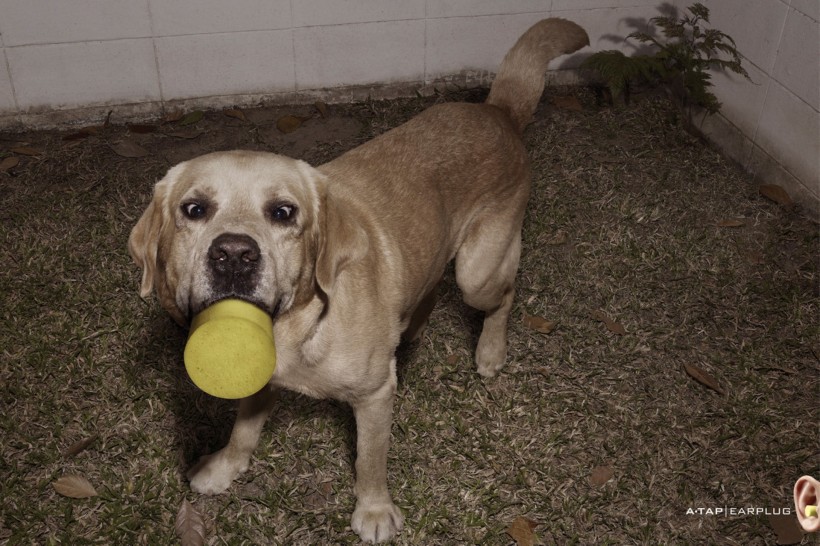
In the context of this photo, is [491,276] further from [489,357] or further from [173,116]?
[173,116]

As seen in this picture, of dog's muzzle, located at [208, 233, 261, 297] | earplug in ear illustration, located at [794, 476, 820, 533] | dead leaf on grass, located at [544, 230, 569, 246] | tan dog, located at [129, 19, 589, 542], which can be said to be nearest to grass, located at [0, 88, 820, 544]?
dead leaf on grass, located at [544, 230, 569, 246]

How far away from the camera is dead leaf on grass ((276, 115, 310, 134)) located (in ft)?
19.7

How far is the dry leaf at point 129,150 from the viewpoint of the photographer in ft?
18.6

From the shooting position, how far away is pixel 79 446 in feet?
11.9

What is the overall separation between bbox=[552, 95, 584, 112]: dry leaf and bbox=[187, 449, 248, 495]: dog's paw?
4102 mm

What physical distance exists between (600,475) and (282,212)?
1.95 m

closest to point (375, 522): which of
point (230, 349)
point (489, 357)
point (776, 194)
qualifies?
point (489, 357)

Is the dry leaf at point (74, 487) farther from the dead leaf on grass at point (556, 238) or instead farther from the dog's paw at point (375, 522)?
the dead leaf on grass at point (556, 238)

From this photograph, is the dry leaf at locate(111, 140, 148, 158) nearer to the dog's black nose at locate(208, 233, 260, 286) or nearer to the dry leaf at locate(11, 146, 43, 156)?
the dry leaf at locate(11, 146, 43, 156)

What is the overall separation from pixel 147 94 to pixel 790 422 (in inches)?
193

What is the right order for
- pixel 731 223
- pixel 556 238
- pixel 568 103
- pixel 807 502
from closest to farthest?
pixel 807 502, pixel 556 238, pixel 731 223, pixel 568 103

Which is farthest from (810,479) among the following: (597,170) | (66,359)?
(66,359)

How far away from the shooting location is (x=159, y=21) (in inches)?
228

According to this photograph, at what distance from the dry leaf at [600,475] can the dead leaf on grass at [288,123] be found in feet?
11.6
